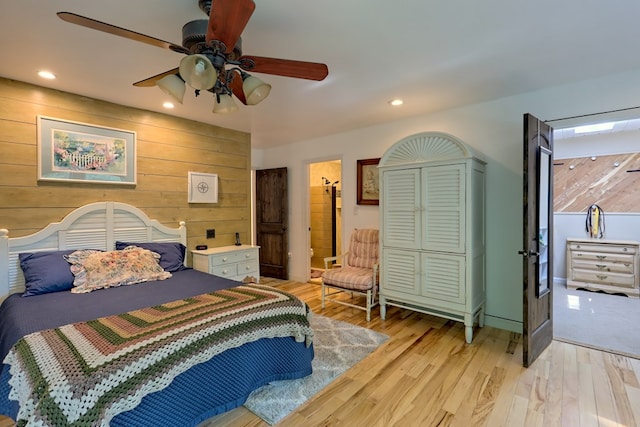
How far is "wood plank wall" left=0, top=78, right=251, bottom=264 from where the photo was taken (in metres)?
2.70

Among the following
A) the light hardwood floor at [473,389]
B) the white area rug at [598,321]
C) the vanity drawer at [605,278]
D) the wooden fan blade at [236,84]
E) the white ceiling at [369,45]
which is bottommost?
the light hardwood floor at [473,389]

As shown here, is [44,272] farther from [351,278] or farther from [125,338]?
[351,278]

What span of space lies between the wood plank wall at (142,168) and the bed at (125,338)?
0.73 ft

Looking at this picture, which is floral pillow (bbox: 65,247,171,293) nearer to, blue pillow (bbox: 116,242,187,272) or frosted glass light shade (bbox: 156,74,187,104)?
blue pillow (bbox: 116,242,187,272)

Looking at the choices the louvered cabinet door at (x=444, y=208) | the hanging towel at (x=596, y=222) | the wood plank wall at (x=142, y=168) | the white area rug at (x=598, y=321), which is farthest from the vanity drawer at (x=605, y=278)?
the wood plank wall at (x=142, y=168)

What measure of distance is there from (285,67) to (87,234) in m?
2.66

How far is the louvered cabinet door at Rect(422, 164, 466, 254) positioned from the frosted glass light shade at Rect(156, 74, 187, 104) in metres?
2.40

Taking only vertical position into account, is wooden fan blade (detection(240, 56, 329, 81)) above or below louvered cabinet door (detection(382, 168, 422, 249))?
above

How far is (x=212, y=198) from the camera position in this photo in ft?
13.4

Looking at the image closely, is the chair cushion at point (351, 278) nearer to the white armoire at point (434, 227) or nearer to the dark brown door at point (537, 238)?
the white armoire at point (434, 227)

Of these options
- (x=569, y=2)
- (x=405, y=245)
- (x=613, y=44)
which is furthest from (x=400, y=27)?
(x=405, y=245)

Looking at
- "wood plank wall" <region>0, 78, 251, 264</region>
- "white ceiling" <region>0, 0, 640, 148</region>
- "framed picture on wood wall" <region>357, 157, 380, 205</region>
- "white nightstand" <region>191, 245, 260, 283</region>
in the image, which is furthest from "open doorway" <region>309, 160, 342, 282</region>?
"white ceiling" <region>0, 0, 640, 148</region>

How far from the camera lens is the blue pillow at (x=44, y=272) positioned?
2.44 meters

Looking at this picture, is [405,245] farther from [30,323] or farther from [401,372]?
[30,323]
